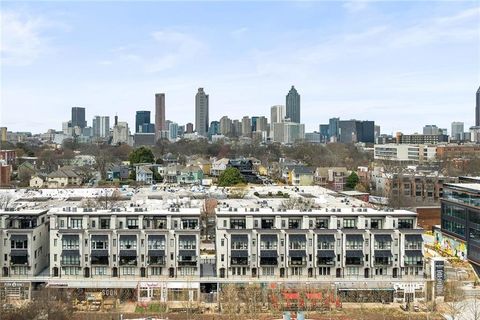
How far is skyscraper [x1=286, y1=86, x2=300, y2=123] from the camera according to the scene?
13950cm

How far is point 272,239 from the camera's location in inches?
640

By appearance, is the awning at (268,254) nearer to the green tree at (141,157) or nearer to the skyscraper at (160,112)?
the green tree at (141,157)

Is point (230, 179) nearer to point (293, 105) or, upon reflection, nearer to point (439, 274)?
point (439, 274)

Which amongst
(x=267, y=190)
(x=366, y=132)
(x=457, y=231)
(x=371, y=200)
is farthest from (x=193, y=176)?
(x=366, y=132)

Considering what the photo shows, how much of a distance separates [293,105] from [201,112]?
23.0m

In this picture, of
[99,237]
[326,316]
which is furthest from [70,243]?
[326,316]

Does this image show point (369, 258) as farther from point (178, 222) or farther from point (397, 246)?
point (178, 222)

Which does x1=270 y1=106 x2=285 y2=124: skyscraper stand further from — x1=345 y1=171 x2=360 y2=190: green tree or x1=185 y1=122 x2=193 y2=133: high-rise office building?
x1=345 y1=171 x2=360 y2=190: green tree

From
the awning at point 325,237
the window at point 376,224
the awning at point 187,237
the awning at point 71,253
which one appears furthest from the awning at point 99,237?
the window at point 376,224

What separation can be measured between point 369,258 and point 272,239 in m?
2.69

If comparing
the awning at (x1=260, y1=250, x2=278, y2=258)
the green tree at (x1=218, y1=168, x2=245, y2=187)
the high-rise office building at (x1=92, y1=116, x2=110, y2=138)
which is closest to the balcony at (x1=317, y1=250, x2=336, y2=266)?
the awning at (x1=260, y1=250, x2=278, y2=258)

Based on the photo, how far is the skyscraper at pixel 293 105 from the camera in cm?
13950

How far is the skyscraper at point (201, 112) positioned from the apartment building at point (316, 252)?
11378 cm

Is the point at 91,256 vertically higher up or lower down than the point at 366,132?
lower down
